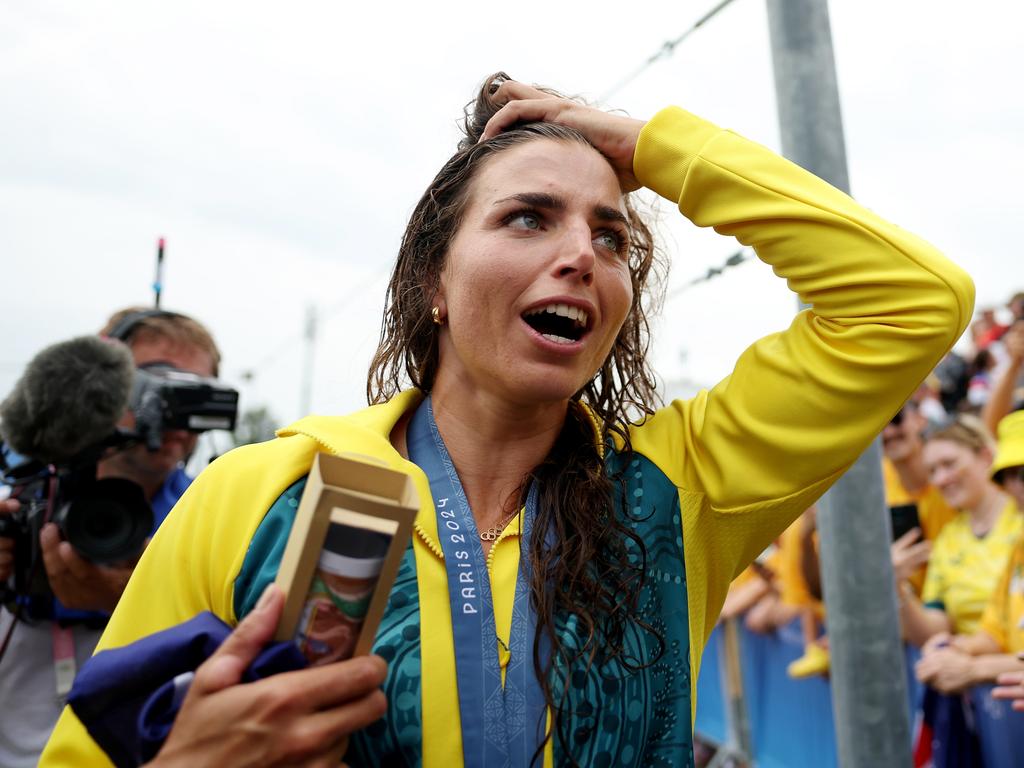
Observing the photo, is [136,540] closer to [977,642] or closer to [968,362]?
[977,642]

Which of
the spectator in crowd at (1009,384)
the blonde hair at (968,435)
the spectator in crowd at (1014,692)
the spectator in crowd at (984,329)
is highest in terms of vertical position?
the spectator in crowd at (984,329)

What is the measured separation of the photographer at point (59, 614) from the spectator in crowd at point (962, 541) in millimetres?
3186

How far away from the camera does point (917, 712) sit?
4.37 meters

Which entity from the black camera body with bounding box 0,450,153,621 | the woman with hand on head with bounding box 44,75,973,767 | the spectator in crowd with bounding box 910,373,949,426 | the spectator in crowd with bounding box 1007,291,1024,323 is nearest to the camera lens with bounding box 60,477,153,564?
the black camera body with bounding box 0,450,153,621

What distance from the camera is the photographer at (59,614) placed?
8.45 ft

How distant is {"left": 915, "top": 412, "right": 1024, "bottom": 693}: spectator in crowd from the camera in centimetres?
359

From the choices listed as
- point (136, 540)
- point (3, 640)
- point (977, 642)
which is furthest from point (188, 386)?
point (977, 642)

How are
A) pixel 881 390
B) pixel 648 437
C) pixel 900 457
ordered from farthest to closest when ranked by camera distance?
pixel 900 457
pixel 648 437
pixel 881 390

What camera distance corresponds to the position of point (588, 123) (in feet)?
6.33

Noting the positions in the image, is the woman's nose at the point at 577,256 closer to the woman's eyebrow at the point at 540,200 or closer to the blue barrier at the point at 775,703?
the woman's eyebrow at the point at 540,200

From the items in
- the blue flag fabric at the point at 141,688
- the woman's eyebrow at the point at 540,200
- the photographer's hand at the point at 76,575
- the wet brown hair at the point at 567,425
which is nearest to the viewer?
the blue flag fabric at the point at 141,688

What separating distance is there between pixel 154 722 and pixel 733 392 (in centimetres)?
112

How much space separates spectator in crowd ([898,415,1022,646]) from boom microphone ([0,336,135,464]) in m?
3.39

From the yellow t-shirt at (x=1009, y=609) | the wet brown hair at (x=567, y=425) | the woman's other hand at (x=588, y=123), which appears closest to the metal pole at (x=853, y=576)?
the wet brown hair at (x=567, y=425)
